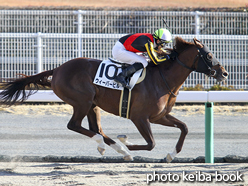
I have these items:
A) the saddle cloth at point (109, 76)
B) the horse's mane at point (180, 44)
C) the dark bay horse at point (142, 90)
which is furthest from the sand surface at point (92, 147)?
the horse's mane at point (180, 44)

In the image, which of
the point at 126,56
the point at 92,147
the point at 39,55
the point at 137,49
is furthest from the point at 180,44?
the point at 39,55

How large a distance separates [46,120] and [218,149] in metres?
3.85

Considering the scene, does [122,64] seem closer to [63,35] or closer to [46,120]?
[46,120]

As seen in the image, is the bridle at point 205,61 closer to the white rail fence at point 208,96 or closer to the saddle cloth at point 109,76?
the saddle cloth at point 109,76

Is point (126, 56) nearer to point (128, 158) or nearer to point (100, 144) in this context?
point (100, 144)

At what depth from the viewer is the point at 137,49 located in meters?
5.37

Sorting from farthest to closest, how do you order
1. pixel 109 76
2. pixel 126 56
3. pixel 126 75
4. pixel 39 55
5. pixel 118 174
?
1. pixel 39 55
2. pixel 126 56
3. pixel 109 76
4. pixel 126 75
5. pixel 118 174

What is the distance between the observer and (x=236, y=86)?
11.0 m

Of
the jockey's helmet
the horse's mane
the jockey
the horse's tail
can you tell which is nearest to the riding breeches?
the jockey

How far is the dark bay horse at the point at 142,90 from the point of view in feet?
17.1

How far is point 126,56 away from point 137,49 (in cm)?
17

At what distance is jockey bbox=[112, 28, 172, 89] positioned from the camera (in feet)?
17.1

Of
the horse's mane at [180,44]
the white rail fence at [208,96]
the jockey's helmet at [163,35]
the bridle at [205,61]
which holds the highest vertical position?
the jockey's helmet at [163,35]

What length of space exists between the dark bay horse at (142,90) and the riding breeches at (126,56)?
192 mm
